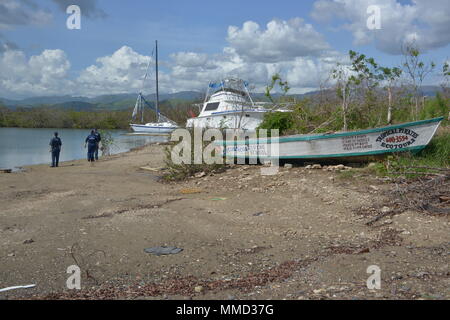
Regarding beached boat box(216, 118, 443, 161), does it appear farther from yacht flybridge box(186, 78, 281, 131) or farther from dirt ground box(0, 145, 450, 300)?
yacht flybridge box(186, 78, 281, 131)

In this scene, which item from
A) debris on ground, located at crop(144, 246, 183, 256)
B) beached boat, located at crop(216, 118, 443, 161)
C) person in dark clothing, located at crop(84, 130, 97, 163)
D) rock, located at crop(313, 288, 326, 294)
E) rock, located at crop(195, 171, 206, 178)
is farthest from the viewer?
person in dark clothing, located at crop(84, 130, 97, 163)

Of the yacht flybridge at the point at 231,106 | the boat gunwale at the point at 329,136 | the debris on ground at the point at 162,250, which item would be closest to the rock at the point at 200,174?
the boat gunwale at the point at 329,136

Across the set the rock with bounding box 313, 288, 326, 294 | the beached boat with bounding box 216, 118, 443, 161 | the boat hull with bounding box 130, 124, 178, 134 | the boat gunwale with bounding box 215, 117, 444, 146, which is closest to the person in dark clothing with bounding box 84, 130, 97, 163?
the boat gunwale with bounding box 215, 117, 444, 146

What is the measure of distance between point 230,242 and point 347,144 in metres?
5.49

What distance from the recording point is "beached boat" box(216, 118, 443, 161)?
32.2 feet

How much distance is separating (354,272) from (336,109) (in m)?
9.01

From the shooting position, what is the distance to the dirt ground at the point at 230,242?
461 centimetres

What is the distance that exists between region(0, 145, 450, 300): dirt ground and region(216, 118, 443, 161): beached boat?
32.8 inches

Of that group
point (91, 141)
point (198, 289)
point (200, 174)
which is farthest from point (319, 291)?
point (91, 141)

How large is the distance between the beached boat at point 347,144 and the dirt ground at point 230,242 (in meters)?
0.83

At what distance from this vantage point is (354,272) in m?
4.84

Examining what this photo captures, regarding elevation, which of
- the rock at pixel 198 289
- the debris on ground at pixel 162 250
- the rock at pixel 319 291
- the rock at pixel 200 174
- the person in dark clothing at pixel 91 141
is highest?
the person in dark clothing at pixel 91 141

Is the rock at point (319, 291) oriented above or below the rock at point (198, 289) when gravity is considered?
above

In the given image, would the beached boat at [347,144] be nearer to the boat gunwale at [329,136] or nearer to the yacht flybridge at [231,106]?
the boat gunwale at [329,136]
